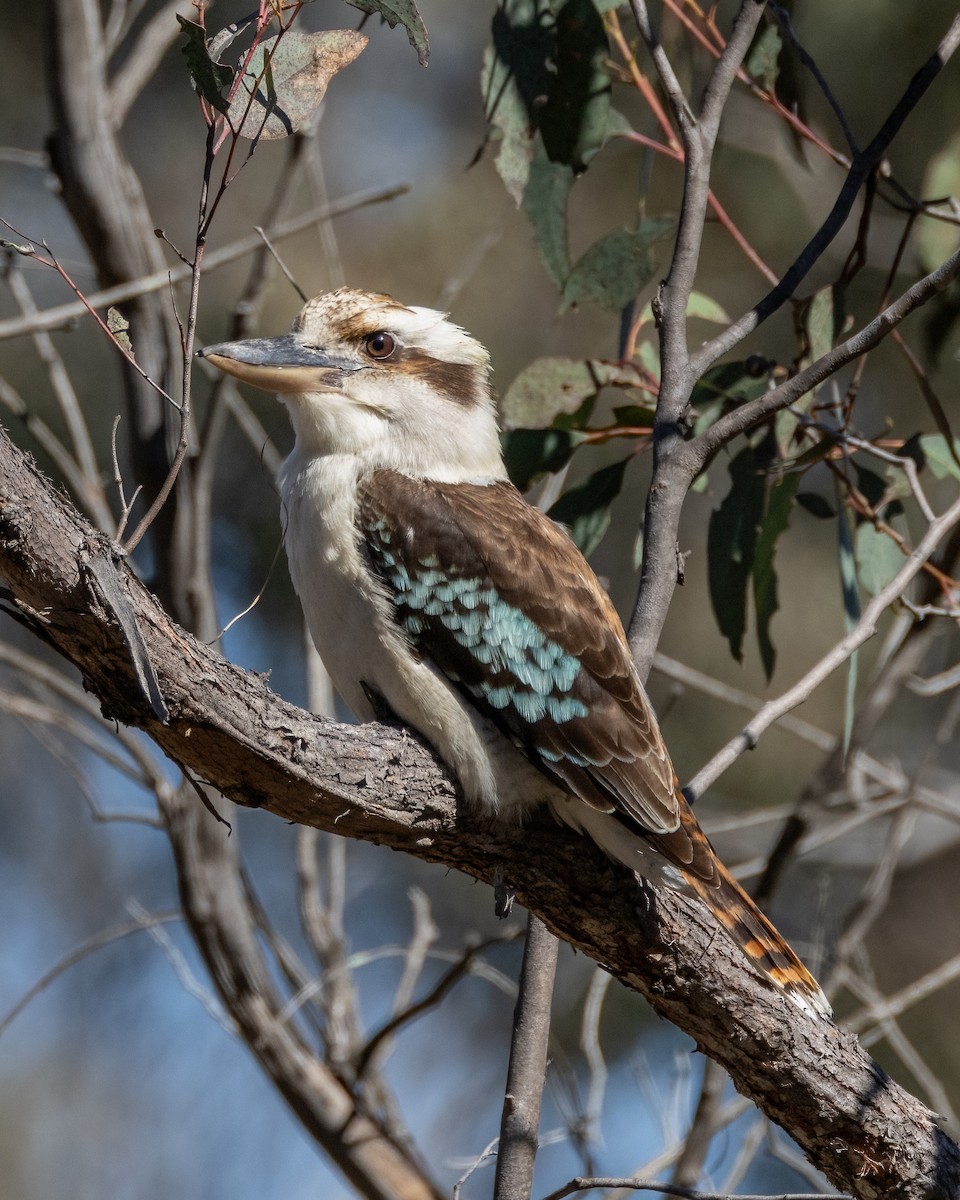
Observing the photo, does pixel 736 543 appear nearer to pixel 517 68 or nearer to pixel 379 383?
pixel 379 383

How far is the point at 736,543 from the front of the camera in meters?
2.79

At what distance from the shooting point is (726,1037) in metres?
1.96

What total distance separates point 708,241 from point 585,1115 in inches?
132

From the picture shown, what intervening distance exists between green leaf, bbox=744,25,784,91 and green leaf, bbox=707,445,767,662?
72cm

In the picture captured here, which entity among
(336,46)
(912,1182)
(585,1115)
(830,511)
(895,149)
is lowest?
(912,1182)

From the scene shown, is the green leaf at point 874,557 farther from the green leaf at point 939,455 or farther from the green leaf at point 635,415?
the green leaf at point 635,415

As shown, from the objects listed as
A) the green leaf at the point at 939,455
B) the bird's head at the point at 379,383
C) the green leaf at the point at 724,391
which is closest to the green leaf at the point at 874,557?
the green leaf at the point at 939,455

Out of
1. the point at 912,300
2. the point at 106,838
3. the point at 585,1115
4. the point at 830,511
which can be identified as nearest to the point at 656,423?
the point at 912,300

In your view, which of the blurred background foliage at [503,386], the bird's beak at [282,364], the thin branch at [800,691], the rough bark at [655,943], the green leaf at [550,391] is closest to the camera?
the rough bark at [655,943]

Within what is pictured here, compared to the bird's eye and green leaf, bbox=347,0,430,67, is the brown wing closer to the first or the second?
the bird's eye

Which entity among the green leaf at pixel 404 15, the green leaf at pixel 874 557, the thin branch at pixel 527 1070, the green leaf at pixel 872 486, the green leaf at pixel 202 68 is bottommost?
the thin branch at pixel 527 1070

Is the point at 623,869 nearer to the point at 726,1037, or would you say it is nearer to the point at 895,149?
the point at 726,1037

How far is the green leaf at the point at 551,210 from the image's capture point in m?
2.71

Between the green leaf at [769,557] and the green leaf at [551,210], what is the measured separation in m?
0.58
